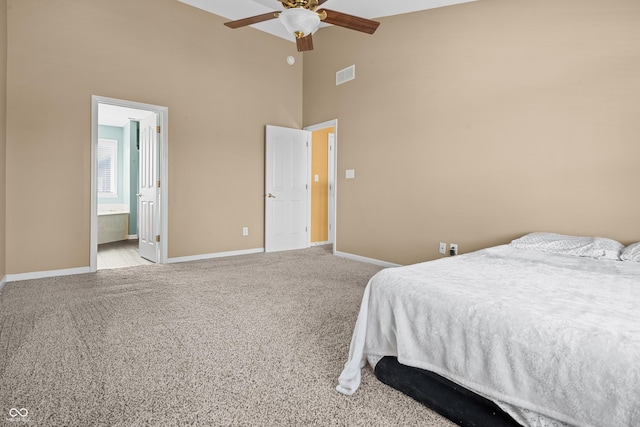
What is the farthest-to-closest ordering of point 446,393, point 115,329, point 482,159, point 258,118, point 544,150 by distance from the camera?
1. point 258,118
2. point 482,159
3. point 544,150
4. point 115,329
5. point 446,393

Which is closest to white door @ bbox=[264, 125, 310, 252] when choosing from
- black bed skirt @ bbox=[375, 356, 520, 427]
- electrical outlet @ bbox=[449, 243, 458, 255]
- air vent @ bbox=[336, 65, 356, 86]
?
air vent @ bbox=[336, 65, 356, 86]

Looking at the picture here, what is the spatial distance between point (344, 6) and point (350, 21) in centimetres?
215

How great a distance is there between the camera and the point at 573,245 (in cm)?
251

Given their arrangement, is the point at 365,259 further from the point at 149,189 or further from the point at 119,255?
the point at 119,255

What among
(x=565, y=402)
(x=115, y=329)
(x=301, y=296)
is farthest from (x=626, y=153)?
(x=115, y=329)

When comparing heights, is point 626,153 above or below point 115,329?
above

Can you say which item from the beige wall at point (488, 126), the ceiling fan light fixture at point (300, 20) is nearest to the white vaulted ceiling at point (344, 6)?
the beige wall at point (488, 126)

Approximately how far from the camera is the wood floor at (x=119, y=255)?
14.6 ft

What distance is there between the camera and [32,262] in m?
3.56

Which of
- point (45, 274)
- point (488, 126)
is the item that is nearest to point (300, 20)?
point (488, 126)

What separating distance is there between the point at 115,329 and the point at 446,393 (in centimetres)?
209

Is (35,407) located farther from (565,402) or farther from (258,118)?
(258,118)

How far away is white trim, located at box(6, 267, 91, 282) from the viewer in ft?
11.3

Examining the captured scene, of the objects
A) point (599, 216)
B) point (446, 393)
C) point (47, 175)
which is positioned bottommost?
point (446, 393)
